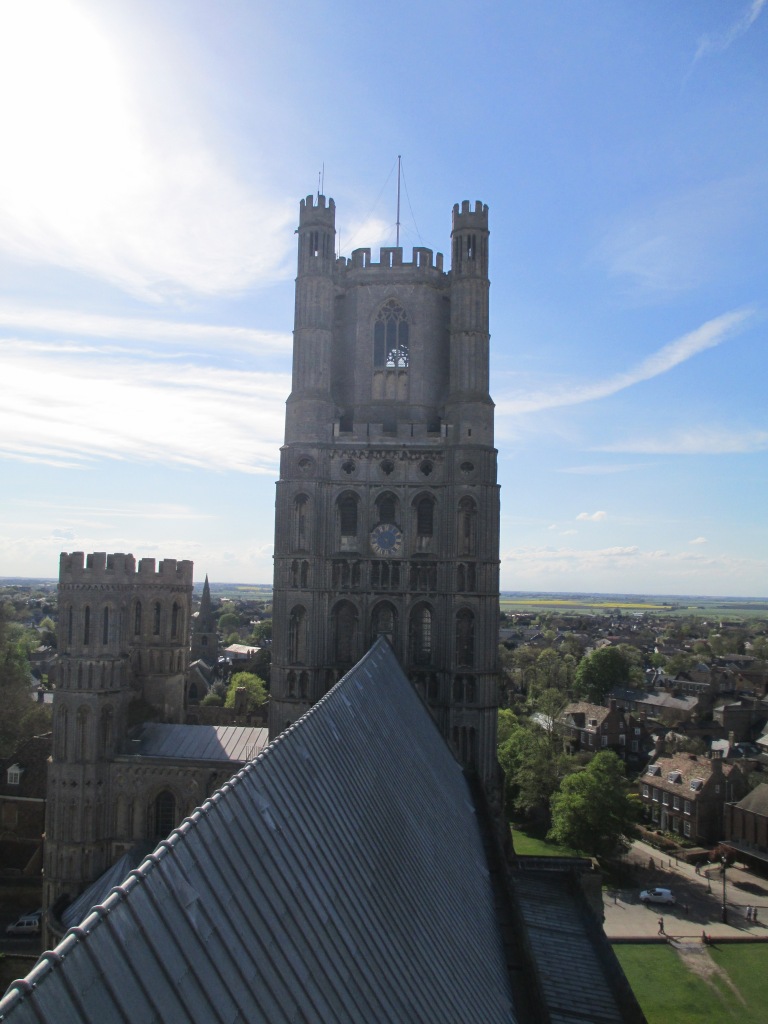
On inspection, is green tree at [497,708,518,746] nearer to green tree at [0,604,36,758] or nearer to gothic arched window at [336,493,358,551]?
green tree at [0,604,36,758]

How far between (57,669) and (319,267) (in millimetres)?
19448

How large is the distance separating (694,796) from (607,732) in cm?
2025

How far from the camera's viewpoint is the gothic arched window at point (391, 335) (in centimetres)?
3362

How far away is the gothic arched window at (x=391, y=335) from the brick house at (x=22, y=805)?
30.5 metres

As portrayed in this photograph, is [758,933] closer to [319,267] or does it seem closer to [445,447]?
[445,447]

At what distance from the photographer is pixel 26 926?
3594 cm

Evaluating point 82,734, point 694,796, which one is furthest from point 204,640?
point 82,734

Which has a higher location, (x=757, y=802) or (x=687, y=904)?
(x=757, y=802)

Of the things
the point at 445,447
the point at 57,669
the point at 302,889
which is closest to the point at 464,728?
the point at 445,447

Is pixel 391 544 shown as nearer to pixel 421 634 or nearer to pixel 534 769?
pixel 421 634

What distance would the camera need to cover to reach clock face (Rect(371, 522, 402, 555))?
31266mm

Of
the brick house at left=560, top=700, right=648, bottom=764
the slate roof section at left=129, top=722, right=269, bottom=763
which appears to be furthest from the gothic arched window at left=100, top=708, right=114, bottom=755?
the brick house at left=560, top=700, right=648, bottom=764

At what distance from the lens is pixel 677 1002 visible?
109ft

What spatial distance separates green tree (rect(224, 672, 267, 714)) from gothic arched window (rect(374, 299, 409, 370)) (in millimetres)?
37313
